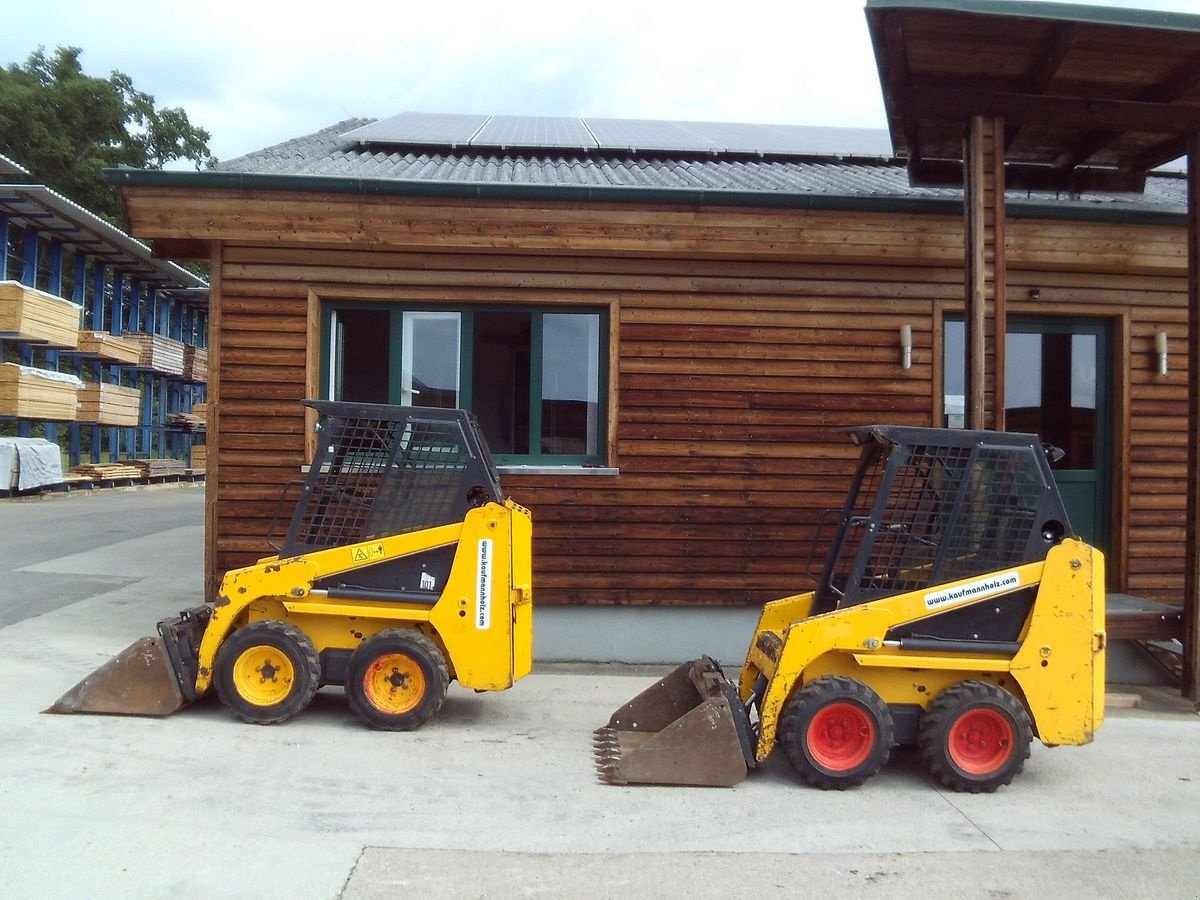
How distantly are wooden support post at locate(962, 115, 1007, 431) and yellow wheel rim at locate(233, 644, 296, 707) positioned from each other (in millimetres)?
5067

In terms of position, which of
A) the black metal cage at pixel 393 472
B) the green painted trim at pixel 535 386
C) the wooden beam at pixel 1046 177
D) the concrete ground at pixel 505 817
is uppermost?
the wooden beam at pixel 1046 177

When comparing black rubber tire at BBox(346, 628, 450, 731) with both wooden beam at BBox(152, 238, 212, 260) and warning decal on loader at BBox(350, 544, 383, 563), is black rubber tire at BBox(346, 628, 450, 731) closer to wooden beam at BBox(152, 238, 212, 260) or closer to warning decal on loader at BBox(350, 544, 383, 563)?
warning decal on loader at BBox(350, 544, 383, 563)

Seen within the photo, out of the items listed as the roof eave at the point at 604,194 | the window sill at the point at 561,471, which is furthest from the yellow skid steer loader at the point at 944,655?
the roof eave at the point at 604,194

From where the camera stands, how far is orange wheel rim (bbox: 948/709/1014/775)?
17.0 feet

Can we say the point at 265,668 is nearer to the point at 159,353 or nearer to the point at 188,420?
the point at 159,353

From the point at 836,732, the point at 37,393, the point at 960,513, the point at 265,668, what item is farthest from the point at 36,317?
the point at 960,513

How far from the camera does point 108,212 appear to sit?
47.9m

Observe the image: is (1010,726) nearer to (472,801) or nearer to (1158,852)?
(1158,852)

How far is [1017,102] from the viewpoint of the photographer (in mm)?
7332

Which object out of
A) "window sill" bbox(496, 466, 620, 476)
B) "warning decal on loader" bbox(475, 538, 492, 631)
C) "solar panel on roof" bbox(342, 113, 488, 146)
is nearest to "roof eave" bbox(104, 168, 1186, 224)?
"window sill" bbox(496, 466, 620, 476)

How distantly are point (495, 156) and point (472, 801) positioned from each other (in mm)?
7681

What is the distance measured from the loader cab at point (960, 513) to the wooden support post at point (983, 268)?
6.06 feet

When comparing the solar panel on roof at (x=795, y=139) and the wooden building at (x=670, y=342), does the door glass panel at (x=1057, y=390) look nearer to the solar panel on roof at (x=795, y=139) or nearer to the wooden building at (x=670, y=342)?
the wooden building at (x=670, y=342)

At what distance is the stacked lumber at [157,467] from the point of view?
3403 cm
